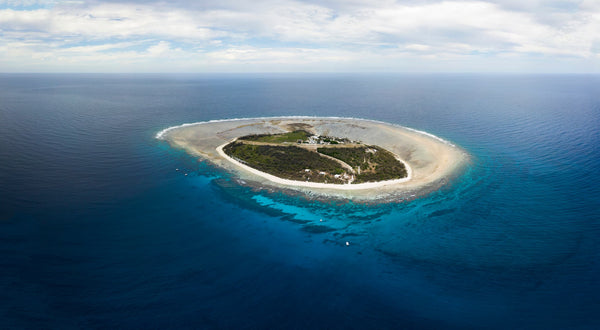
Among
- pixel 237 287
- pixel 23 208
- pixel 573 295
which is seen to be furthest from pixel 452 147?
pixel 23 208

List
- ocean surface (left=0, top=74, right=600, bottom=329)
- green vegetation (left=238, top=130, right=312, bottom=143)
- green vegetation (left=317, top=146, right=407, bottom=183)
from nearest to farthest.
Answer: ocean surface (left=0, top=74, right=600, bottom=329), green vegetation (left=317, top=146, right=407, bottom=183), green vegetation (left=238, top=130, right=312, bottom=143)

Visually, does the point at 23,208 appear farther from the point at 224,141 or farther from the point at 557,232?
the point at 557,232

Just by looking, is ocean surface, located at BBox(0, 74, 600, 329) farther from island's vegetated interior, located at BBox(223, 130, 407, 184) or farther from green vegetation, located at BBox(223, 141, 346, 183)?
island's vegetated interior, located at BBox(223, 130, 407, 184)

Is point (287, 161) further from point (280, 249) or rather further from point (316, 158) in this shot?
point (280, 249)

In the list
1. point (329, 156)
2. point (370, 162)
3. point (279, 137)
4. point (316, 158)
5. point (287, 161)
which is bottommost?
point (370, 162)

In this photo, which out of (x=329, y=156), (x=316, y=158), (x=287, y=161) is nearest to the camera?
(x=287, y=161)

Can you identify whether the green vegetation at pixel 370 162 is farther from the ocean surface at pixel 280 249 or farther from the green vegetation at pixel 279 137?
the green vegetation at pixel 279 137

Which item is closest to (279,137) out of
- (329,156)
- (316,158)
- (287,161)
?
(287,161)

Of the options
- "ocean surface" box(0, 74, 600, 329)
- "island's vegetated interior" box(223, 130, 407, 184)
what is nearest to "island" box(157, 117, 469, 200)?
"island's vegetated interior" box(223, 130, 407, 184)
